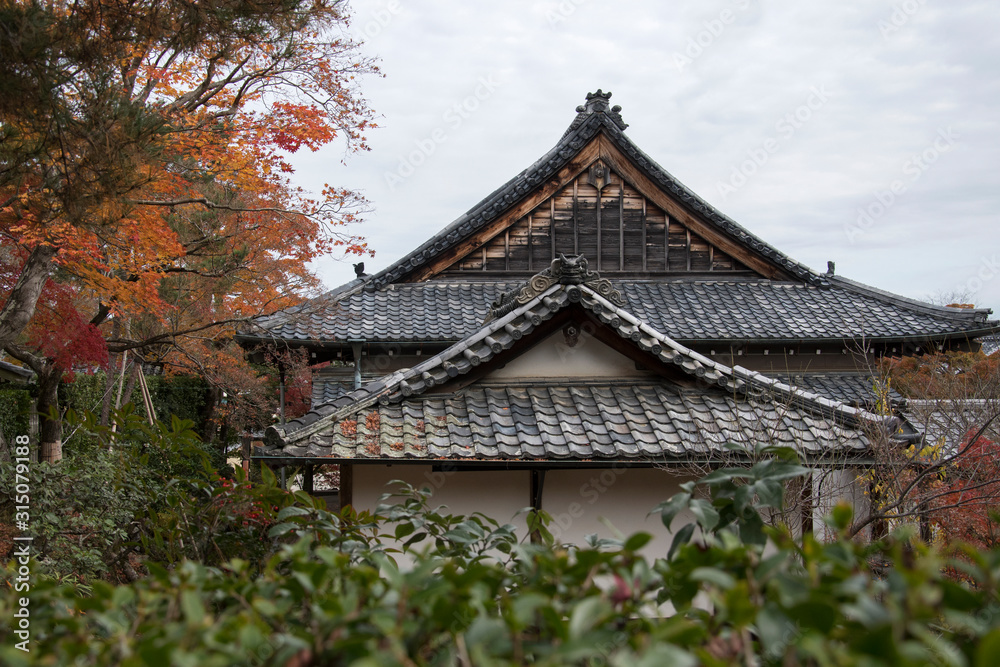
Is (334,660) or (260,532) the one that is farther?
(260,532)

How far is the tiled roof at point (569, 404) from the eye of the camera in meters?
6.27

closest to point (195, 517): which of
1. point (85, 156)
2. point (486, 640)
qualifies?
point (85, 156)

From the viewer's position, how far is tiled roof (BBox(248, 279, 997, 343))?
12406mm

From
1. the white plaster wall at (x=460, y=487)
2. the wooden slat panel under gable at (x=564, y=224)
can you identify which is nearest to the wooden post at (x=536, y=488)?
the white plaster wall at (x=460, y=487)

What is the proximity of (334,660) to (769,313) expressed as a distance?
13.0 metres

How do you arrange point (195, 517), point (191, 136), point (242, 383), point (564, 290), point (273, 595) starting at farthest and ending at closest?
point (242, 383), point (191, 136), point (564, 290), point (195, 517), point (273, 595)

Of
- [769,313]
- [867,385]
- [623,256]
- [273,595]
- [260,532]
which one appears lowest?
[260,532]

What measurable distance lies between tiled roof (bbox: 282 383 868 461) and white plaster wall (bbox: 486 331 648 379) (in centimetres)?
16

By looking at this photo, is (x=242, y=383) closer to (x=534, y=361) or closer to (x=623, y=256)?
(x=623, y=256)

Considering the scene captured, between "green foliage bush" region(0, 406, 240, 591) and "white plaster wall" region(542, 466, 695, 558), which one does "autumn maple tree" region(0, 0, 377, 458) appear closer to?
"green foliage bush" region(0, 406, 240, 591)

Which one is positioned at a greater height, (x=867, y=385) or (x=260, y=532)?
(x=867, y=385)

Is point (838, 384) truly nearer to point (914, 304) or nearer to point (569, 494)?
point (914, 304)

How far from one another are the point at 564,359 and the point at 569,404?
1.88 ft

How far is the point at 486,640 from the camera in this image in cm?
148
